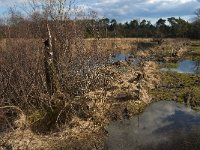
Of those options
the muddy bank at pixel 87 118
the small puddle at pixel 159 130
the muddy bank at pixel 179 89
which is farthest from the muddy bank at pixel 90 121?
the muddy bank at pixel 179 89

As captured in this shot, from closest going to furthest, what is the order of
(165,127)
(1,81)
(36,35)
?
(165,127), (1,81), (36,35)

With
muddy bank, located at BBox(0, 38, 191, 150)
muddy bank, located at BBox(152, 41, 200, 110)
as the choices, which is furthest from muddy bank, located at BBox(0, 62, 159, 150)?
muddy bank, located at BBox(152, 41, 200, 110)

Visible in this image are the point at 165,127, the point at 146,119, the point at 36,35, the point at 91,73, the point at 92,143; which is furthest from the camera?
the point at 36,35

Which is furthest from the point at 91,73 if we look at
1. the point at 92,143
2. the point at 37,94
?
the point at 92,143

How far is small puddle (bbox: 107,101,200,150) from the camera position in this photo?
1241 cm

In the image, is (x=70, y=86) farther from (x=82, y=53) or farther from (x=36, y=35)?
Result: (x=36, y=35)

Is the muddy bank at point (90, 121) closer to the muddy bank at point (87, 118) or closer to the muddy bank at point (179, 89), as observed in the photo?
the muddy bank at point (87, 118)

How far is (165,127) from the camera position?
46.7 feet

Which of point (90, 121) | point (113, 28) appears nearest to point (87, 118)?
point (90, 121)

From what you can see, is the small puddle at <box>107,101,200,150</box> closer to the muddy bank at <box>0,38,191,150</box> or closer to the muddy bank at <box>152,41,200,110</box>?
the muddy bank at <box>0,38,191,150</box>

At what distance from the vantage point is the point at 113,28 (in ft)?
198

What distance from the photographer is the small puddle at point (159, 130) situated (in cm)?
1241

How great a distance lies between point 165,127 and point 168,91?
542 cm

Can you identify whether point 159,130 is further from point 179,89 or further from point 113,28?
point 113,28
